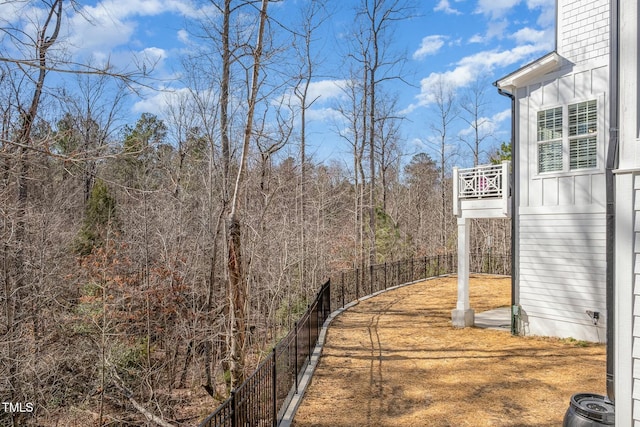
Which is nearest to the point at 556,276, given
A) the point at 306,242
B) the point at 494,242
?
the point at 306,242

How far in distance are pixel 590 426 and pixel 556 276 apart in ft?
18.0

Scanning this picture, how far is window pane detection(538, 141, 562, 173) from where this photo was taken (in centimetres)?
869

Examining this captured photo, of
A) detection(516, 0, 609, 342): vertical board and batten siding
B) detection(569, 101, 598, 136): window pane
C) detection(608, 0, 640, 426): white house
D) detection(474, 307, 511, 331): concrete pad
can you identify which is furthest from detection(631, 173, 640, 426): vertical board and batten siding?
detection(474, 307, 511, 331): concrete pad

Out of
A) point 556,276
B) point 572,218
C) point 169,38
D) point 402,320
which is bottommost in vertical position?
point 402,320

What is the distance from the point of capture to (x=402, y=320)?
10.7 metres

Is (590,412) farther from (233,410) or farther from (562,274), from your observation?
(562,274)

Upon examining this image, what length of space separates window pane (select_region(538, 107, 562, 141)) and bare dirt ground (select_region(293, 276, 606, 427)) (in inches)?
176

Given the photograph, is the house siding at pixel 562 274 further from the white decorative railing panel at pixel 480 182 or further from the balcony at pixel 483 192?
Answer: the white decorative railing panel at pixel 480 182

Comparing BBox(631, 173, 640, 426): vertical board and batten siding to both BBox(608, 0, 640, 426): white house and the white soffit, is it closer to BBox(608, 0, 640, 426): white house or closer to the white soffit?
BBox(608, 0, 640, 426): white house

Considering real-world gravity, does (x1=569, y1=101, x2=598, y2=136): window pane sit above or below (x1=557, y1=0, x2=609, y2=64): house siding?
below

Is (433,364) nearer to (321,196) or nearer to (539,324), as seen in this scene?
(539,324)

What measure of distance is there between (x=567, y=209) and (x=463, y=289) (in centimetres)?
305

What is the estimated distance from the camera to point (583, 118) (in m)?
8.32

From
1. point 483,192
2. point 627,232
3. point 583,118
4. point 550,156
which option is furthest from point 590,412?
point 483,192
